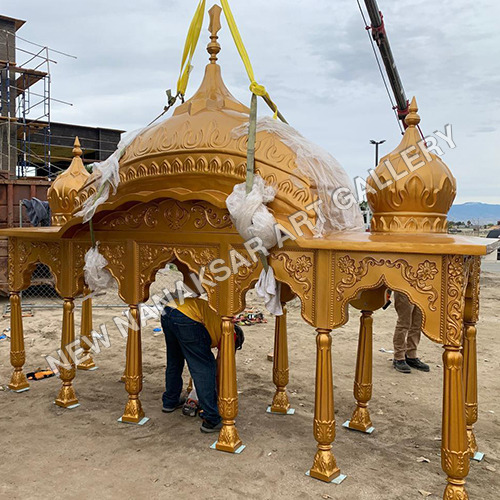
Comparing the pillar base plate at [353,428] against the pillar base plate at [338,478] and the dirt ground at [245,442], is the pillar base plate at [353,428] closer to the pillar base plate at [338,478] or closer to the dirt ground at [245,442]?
the dirt ground at [245,442]

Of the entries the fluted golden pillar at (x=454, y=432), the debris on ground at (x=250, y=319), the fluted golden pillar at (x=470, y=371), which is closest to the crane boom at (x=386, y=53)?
the debris on ground at (x=250, y=319)

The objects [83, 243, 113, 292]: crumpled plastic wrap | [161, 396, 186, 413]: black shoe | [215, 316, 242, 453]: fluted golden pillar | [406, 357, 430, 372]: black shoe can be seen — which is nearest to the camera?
[215, 316, 242, 453]: fluted golden pillar

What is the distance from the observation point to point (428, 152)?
13.3 ft

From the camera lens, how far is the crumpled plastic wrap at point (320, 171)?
12.7ft

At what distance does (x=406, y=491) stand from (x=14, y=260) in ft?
15.9

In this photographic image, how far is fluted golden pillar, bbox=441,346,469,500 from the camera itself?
323 centimetres

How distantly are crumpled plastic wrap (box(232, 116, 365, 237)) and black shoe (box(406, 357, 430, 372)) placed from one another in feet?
9.89

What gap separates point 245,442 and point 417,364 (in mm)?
3376

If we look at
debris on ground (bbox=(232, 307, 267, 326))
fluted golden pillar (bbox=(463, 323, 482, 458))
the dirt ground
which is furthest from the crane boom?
fluted golden pillar (bbox=(463, 323, 482, 458))

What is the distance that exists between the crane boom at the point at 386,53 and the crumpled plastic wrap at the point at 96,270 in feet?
37.6

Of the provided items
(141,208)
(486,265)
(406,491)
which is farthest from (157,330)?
(486,265)

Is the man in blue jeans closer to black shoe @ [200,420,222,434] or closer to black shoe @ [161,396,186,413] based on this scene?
black shoe @ [200,420,222,434]

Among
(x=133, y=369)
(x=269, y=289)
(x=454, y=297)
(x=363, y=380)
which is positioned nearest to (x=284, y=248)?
(x=269, y=289)

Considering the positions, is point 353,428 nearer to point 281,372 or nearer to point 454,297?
point 281,372
